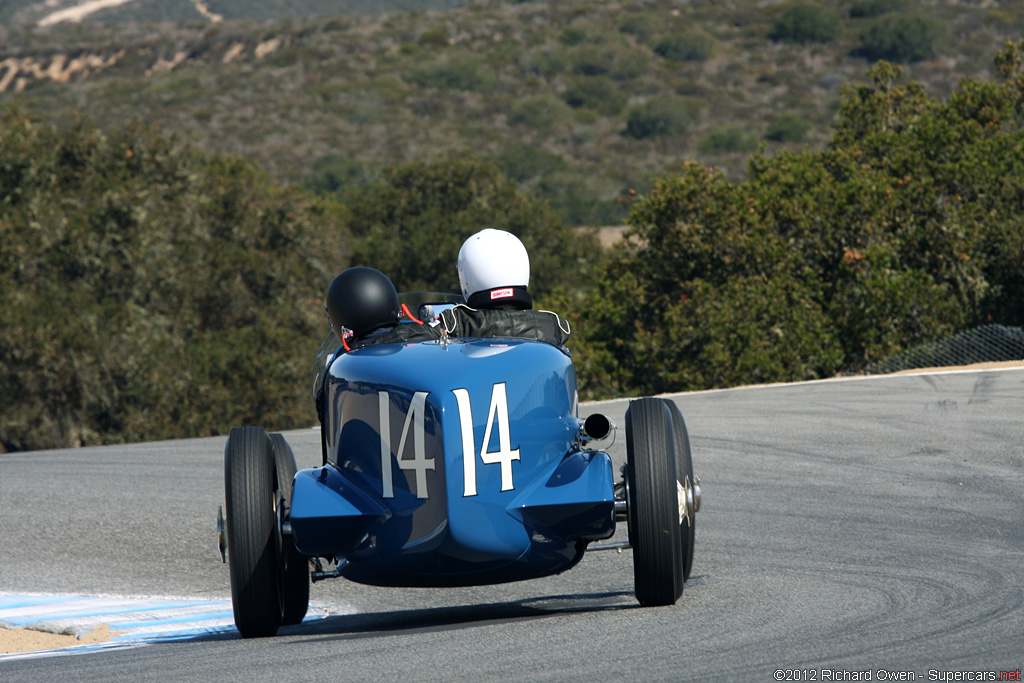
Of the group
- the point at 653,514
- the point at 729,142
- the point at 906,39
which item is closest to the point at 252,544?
the point at 653,514

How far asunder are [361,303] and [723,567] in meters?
2.74

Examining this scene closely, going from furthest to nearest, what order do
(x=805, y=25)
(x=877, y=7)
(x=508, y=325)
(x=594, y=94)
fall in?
(x=877, y=7)
(x=805, y=25)
(x=594, y=94)
(x=508, y=325)

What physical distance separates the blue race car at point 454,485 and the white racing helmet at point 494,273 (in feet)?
2.20

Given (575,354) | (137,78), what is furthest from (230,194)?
(137,78)

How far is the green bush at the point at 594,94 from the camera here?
92.1m

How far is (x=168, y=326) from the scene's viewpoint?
1184 inches

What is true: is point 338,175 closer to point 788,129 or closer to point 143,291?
point 788,129

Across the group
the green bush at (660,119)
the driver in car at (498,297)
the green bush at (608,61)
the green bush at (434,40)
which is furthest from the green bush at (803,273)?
the green bush at (434,40)

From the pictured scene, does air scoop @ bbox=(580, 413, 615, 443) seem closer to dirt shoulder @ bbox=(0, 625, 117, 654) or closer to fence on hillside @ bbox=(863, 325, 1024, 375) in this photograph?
dirt shoulder @ bbox=(0, 625, 117, 654)

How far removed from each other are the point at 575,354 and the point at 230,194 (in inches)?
558

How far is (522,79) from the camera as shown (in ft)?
311

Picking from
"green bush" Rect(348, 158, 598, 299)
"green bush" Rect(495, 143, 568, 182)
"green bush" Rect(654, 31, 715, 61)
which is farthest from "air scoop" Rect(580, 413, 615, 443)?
"green bush" Rect(654, 31, 715, 61)

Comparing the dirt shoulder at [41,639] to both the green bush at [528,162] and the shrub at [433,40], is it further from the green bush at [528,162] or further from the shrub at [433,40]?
the shrub at [433,40]

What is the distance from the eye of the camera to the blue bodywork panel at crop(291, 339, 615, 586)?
5.23 m
